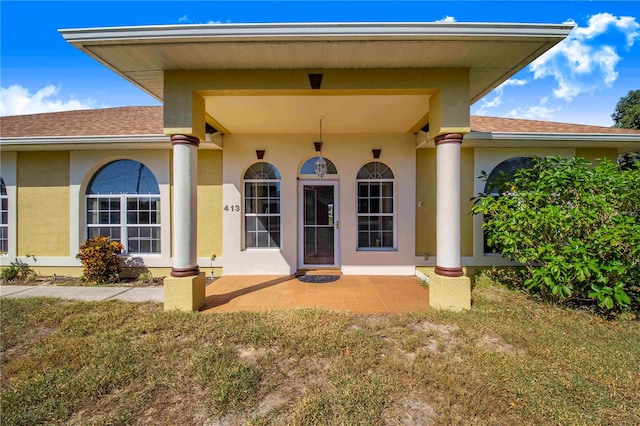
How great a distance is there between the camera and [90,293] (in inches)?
225

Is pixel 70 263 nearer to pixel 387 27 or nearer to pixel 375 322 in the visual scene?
pixel 375 322

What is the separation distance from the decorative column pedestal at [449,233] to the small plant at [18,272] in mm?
9214

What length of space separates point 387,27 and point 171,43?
109 inches

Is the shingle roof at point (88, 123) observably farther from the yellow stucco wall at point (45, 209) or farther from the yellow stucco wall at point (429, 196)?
the yellow stucco wall at point (429, 196)

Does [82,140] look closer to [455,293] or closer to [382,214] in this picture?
[382,214]

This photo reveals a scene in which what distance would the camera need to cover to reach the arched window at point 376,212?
7.24 meters

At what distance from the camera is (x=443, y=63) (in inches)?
167

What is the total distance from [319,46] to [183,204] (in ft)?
9.98

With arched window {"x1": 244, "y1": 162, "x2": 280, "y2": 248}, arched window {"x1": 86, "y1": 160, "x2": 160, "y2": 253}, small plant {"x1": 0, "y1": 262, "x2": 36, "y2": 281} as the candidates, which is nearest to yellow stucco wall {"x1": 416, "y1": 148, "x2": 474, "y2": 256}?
arched window {"x1": 244, "y1": 162, "x2": 280, "y2": 248}

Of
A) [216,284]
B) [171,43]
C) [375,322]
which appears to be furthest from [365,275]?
[171,43]

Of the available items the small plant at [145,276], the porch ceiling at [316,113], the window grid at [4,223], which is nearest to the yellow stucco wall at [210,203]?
the porch ceiling at [316,113]

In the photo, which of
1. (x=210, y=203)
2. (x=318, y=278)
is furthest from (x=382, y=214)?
(x=210, y=203)

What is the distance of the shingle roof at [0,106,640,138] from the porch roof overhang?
2.92 metres

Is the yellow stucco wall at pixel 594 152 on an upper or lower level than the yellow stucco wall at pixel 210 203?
upper
